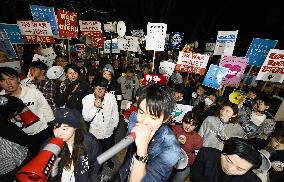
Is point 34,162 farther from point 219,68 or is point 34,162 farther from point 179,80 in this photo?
point 179,80

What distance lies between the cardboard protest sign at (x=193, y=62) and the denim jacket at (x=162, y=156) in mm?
6433

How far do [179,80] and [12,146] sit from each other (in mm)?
8762

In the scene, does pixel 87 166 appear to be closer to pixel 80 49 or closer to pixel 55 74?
pixel 55 74

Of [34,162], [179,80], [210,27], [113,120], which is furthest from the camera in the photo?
[210,27]

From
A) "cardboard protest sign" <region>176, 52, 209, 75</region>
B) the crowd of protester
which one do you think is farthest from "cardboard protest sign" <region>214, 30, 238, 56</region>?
the crowd of protester

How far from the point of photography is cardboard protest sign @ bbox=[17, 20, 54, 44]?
8.59 metres

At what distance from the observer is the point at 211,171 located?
2.81 metres

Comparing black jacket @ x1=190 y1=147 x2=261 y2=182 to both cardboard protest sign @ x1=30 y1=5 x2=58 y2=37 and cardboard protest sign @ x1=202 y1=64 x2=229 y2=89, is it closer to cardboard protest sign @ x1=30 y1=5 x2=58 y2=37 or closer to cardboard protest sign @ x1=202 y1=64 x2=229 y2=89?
cardboard protest sign @ x1=202 y1=64 x2=229 y2=89

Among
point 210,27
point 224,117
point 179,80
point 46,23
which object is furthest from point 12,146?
point 210,27

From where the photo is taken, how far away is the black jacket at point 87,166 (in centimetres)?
287

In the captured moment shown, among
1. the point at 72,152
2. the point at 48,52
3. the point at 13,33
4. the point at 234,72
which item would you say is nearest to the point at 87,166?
the point at 72,152

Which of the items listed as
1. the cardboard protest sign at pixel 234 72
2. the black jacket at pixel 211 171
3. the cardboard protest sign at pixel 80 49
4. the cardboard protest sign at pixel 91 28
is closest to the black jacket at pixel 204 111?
the cardboard protest sign at pixel 234 72

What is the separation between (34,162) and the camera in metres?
1.92

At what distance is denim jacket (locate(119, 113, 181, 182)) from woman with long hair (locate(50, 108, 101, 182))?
107cm
